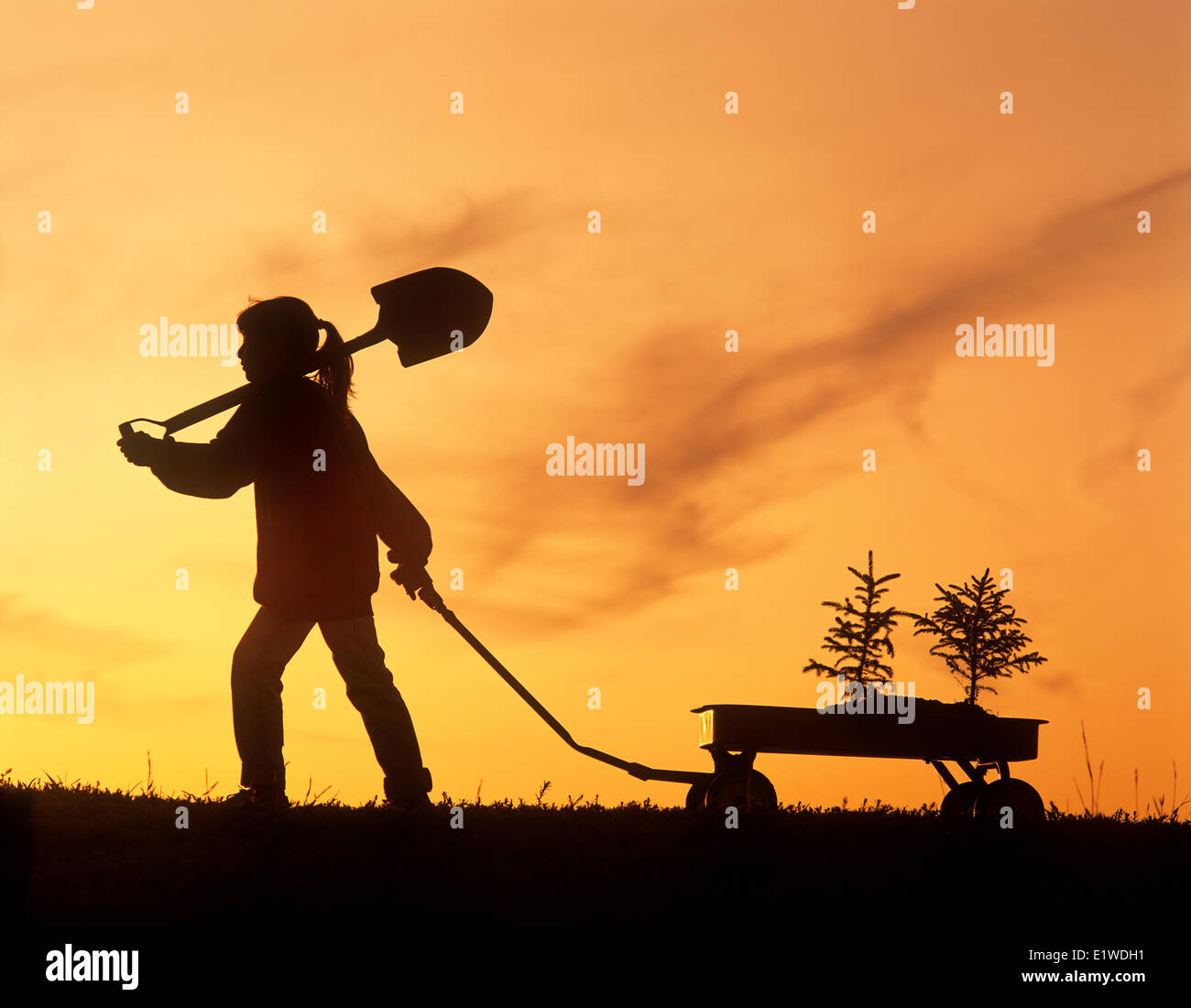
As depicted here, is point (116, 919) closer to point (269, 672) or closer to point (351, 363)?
point (269, 672)

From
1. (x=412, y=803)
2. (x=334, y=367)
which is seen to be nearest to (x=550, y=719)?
(x=412, y=803)

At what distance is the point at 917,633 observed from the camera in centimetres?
1964

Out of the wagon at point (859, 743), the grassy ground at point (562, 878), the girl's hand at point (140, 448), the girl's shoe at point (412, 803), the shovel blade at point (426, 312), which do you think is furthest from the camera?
the wagon at point (859, 743)

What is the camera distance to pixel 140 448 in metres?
8.52

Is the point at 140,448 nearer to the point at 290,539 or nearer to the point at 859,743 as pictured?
the point at 290,539

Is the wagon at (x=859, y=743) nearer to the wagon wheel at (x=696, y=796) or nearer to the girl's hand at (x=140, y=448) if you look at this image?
the wagon wheel at (x=696, y=796)

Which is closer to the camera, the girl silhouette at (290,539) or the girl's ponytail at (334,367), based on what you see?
the girl silhouette at (290,539)

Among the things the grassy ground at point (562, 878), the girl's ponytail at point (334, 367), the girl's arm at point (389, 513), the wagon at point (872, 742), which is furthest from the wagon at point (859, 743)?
the girl's ponytail at point (334, 367)

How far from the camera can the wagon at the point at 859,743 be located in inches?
406

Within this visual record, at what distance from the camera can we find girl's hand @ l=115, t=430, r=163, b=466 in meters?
8.52

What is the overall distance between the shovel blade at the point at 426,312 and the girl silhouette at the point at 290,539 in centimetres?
53

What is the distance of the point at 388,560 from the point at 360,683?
0.88 metres

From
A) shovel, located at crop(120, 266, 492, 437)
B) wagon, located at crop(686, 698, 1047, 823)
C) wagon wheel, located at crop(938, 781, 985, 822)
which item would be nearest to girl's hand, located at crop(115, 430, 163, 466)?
shovel, located at crop(120, 266, 492, 437)
